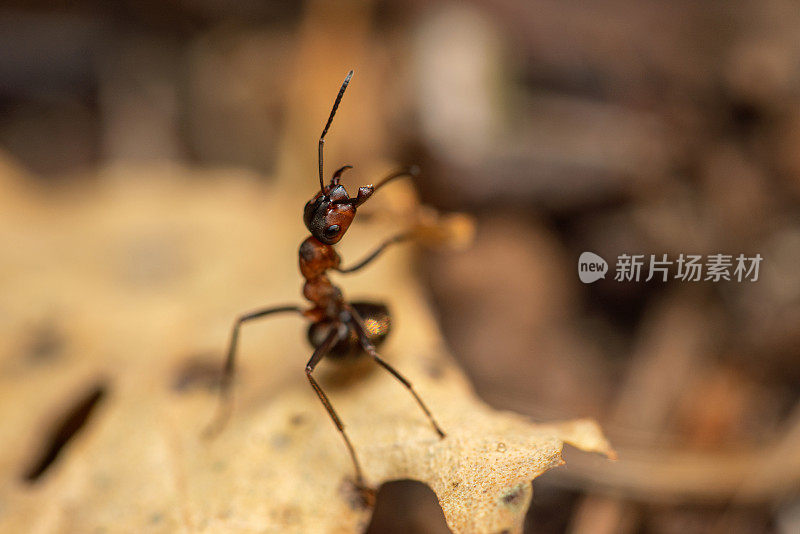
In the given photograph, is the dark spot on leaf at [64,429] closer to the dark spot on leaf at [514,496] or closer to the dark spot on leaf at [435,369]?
the dark spot on leaf at [435,369]

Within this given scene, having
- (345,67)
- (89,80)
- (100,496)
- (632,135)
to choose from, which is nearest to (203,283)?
(100,496)

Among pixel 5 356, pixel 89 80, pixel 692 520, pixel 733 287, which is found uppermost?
pixel 89 80

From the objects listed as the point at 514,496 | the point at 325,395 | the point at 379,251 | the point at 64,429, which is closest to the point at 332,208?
the point at 379,251

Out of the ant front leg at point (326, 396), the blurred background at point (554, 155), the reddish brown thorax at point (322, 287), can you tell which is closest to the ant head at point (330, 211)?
the reddish brown thorax at point (322, 287)

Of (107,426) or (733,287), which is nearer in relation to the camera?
(107,426)

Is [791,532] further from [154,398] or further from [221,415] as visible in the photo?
[154,398]

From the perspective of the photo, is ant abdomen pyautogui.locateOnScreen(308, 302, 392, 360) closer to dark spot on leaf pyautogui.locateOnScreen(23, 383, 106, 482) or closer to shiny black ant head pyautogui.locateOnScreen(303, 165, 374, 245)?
shiny black ant head pyautogui.locateOnScreen(303, 165, 374, 245)

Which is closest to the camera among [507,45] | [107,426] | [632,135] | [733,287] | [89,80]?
[107,426]

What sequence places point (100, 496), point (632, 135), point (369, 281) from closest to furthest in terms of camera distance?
point (100, 496) < point (369, 281) < point (632, 135)
